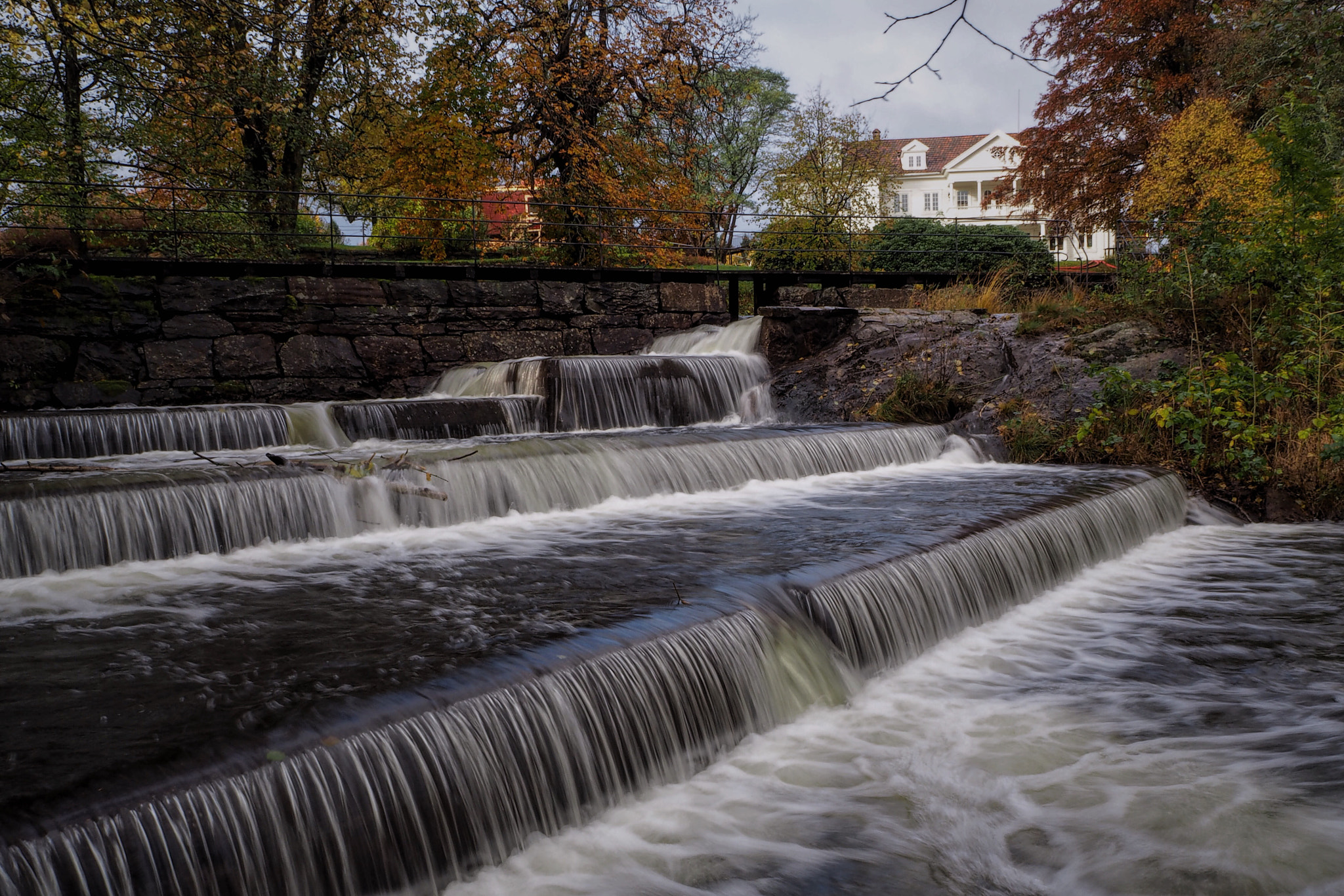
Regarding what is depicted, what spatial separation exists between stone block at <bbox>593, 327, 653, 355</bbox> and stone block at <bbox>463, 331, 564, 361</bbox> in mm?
719

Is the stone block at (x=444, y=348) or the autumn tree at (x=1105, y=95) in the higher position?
the autumn tree at (x=1105, y=95)

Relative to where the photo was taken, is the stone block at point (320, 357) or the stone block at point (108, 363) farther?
the stone block at point (320, 357)

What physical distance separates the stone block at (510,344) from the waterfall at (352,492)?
589 centimetres

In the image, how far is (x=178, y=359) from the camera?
1203 centimetres

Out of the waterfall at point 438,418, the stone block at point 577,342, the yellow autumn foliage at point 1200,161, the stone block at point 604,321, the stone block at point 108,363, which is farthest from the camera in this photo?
the yellow autumn foliage at point 1200,161

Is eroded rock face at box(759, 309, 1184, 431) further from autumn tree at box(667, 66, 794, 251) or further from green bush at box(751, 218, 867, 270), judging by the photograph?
autumn tree at box(667, 66, 794, 251)

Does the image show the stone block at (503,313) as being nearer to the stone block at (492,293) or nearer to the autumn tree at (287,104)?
the stone block at (492,293)

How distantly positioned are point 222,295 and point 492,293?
4022 mm

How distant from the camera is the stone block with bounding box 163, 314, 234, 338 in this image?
12.0 meters

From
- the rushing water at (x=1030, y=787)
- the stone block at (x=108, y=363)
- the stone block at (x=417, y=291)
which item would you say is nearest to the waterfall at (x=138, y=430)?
the stone block at (x=108, y=363)

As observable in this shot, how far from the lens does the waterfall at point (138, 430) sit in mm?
8492

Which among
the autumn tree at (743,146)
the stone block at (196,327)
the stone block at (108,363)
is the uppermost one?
the autumn tree at (743,146)

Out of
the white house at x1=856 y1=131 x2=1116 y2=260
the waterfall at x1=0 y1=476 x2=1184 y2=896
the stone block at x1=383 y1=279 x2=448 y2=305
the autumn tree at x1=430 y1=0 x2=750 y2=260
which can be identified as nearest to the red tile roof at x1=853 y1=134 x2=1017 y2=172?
the white house at x1=856 y1=131 x2=1116 y2=260

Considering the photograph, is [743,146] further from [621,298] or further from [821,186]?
[621,298]
